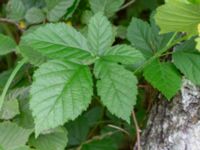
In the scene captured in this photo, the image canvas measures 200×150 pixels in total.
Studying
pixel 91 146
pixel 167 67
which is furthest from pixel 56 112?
pixel 91 146

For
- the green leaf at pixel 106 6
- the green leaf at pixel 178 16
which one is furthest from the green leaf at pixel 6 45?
the green leaf at pixel 178 16

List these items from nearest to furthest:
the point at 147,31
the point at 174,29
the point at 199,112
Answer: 1. the point at 174,29
2. the point at 199,112
3. the point at 147,31

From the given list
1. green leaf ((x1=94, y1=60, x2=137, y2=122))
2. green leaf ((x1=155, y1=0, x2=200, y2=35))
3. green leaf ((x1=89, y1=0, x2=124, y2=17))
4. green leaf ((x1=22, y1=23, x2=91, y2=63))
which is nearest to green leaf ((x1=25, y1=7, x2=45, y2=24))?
green leaf ((x1=89, y1=0, x2=124, y2=17))

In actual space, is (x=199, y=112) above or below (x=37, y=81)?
below

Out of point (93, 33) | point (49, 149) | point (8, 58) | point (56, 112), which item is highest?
point (93, 33)

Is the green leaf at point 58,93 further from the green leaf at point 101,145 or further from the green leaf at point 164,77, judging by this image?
the green leaf at point 101,145

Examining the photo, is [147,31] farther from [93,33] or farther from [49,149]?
[49,149]
